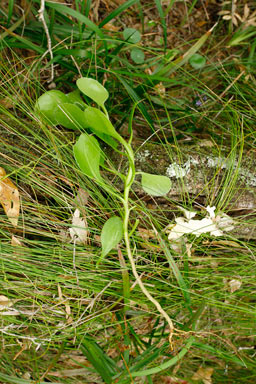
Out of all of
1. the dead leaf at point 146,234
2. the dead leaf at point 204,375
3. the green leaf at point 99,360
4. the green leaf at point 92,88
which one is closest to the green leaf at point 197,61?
the green leaf at point 92,88

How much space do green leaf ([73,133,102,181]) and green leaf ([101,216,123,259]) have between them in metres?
0.13

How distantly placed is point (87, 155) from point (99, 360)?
2.19 ft

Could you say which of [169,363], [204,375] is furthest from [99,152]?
[204,375]

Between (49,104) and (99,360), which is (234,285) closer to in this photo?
(99,360)

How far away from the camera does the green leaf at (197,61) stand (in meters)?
1.42

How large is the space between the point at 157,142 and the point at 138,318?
2.03 ft

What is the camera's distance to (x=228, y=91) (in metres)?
1.42

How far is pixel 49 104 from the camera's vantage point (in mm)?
1107

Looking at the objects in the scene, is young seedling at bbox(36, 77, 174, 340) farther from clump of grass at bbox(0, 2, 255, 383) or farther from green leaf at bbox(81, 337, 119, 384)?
green leaf at bbox(81, 337, 119, 384)

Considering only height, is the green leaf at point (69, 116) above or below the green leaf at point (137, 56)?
below

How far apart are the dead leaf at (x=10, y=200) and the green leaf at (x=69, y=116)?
24cm

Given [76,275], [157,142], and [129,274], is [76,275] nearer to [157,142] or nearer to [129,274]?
[129,274]

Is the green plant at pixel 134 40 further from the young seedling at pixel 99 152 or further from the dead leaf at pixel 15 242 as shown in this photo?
the dead leaf at pixel 15 242

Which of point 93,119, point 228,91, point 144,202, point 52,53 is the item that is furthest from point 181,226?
point 52,53
